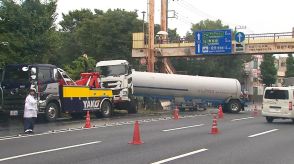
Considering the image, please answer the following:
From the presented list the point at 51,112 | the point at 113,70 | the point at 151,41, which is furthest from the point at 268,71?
the point at 51,112

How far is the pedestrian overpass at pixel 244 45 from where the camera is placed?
43875 mm

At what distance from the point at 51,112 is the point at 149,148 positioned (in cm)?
1121

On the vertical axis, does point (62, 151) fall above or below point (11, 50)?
below

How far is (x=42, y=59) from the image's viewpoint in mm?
28453

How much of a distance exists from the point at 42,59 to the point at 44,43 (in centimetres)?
171

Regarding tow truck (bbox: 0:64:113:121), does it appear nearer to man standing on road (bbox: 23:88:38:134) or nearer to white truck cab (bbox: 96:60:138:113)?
man standing on road (bbox: 23:88:38:134)

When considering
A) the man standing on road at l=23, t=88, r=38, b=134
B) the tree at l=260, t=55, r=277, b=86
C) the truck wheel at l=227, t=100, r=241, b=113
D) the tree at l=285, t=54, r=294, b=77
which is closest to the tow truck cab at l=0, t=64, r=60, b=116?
the man standing on road at l=23, t=88, r=38, b=134

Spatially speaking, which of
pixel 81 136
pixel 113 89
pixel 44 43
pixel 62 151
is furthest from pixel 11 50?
pixel 62 151

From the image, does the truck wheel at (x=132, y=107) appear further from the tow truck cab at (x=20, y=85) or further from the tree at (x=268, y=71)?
the tree at (x=268, y=71)

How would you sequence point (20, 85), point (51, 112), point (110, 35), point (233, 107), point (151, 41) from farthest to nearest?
point (110, 35)
point (151, 41)
point (233, 107)
point (51, 112)
point (20, 85)

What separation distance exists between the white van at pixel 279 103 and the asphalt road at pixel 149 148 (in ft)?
22.3

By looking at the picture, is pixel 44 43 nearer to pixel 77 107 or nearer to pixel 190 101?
pixel 77 107

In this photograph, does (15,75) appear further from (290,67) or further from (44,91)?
(290,67)

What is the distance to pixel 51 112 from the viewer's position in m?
23.9
